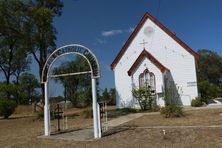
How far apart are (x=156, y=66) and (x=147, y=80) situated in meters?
1.47

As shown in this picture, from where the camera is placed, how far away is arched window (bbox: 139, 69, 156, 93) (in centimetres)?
2101

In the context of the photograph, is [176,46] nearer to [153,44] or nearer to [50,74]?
[153,44]

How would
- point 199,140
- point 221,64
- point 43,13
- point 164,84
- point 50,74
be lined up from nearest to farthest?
point 199,140 → point 50,74 → point 43,13 → point 164,84 → point 221,64

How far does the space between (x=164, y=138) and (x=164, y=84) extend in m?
12.9

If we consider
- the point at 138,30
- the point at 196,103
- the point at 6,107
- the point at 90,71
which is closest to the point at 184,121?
the point at 90,71

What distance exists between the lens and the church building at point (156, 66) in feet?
69.4

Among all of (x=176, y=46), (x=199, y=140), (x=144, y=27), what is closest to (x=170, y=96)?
(x=176, y=46)

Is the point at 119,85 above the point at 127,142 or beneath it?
above

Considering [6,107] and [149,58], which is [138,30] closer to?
[149,58]

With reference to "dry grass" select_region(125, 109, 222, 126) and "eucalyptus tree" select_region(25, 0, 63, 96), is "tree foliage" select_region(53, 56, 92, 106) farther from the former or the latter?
"dry grass" select_region(125, 109, 222, 126)

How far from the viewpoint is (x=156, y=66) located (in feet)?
68.6

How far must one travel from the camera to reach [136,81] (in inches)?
866

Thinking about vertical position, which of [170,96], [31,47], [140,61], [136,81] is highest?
[31,47]

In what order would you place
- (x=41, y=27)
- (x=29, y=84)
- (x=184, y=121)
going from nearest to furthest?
(x=184, y=121) < (x=41, y=27) < (x=29, y=84)
